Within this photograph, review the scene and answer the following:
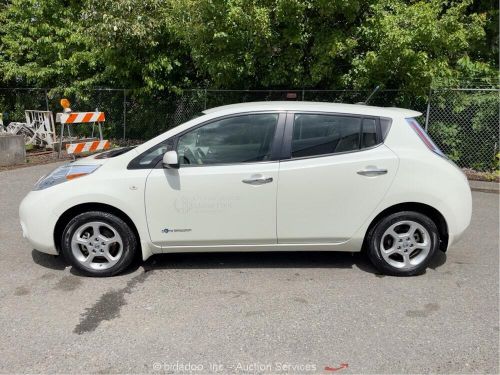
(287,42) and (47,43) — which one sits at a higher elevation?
(47,43)

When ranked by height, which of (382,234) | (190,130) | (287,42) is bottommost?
(382,234)

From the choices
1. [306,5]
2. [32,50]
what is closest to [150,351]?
[306,5]

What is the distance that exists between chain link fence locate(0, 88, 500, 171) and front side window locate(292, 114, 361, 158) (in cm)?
478

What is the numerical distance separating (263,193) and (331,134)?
0.86 m

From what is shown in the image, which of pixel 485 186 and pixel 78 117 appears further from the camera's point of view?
pixel 78 117

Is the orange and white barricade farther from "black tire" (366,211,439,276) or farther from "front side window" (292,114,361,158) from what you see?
"black tire" (366,211,439,276)

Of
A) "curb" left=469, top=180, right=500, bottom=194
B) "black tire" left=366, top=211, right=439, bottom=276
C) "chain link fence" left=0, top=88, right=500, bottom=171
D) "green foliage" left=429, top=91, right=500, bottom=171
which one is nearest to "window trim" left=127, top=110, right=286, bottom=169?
"black tire" left=366, top=211, right=439, bottom=276

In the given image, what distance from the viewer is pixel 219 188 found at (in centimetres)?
431

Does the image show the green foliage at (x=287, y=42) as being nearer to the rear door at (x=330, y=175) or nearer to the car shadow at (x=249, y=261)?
the rear door at (x=330, y=175)

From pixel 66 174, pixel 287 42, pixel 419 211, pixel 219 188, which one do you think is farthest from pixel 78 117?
pixel 419 211

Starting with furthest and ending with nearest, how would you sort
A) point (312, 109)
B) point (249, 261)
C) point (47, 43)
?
point (47, 43)
point (249, 261)
point (312, 109)

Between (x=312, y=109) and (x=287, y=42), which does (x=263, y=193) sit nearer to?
(x=312, y=109)

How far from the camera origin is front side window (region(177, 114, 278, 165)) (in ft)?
14.4

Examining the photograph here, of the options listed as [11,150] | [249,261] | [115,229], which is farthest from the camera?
[11,150]
